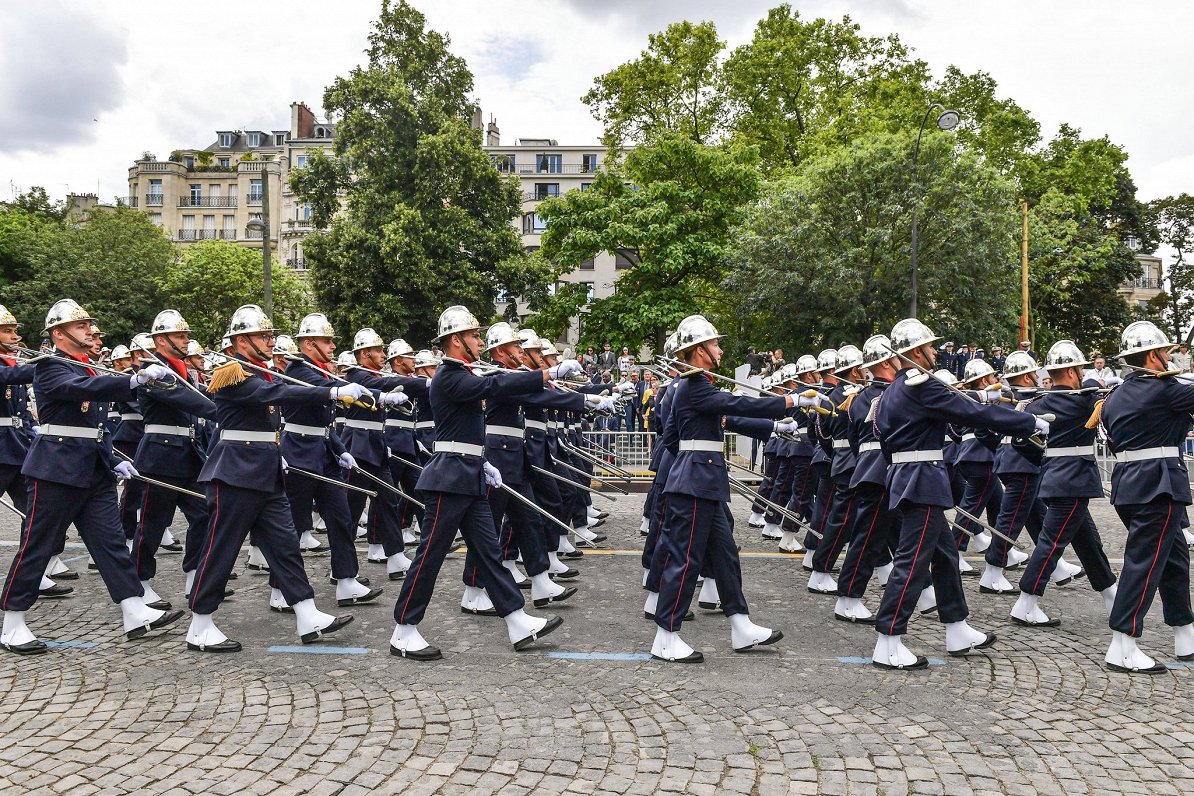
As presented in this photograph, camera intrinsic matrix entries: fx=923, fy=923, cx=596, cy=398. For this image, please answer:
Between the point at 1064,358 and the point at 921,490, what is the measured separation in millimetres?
2304

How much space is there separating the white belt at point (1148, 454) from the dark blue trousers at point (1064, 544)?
2.69 ft

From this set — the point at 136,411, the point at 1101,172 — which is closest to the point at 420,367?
the point at 136,411

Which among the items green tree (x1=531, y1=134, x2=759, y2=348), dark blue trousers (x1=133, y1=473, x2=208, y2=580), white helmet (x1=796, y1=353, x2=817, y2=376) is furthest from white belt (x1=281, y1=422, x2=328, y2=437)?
green tree (x1=531, y1=134, x2=759, y2=348)

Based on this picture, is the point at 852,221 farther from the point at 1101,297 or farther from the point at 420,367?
the point at 1101,297

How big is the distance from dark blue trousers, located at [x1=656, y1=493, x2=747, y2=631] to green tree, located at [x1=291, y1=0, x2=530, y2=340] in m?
24.6

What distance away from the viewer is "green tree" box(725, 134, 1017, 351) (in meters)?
25.9

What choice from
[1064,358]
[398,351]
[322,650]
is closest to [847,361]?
[1064,358]

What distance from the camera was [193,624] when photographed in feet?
21.3

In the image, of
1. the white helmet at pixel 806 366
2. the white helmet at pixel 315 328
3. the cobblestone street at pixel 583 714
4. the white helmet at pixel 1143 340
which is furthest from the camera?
the white helmet at pixel 806 366

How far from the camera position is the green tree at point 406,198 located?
30.4 metres

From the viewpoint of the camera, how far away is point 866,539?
24.5 feet

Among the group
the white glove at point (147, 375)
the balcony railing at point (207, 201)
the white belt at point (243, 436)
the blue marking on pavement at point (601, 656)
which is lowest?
the blue marking on pavement at point (601, 656)

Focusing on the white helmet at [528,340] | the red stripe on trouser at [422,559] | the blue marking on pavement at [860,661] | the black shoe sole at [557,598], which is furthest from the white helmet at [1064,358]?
the white helmet at [528,340]

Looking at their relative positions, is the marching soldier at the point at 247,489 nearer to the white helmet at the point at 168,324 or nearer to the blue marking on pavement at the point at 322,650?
the blue marking on pavement at the point at 322,650
